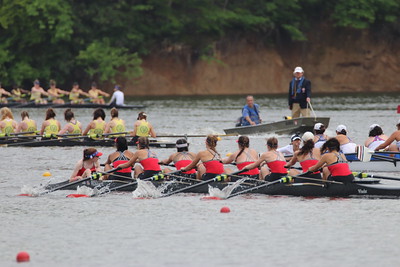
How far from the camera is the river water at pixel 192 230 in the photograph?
13914 millimetres

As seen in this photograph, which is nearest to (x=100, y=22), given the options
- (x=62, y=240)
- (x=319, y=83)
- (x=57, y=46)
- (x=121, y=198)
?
(x=57, y=46)

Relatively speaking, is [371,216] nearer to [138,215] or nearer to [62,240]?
[138,215]

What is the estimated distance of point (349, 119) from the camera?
1547 inches

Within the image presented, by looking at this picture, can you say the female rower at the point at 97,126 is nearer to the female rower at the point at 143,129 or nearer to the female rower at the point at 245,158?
the female rower at the point at 143,129

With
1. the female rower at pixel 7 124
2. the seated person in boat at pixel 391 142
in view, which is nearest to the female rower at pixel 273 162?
the seated person in boat at pixel 391 142

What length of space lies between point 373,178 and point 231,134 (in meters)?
11.2

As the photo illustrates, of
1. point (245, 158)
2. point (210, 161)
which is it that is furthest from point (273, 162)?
Result: point (210, 161)

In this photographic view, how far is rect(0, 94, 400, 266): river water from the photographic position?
1391 centimetres

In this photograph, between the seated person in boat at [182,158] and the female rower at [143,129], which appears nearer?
the seated person in boat at [182,158]

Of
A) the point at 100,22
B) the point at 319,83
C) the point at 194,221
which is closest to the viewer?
the point at 194,221

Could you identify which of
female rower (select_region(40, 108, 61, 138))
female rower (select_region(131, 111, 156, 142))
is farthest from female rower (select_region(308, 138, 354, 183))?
female rower (select_region(40, 108, 61, 138))

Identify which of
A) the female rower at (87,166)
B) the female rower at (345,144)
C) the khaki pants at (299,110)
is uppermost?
the khaki pants at (299,110)

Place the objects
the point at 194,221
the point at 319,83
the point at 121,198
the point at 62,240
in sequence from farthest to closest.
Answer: the point at 319,83
the point at 121,198
the point at 194,221
the point at 62,240

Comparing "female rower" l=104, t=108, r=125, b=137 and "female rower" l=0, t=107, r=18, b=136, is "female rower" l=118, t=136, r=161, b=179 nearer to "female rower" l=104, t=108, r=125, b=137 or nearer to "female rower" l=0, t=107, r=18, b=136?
"female rower" l=104, t=108, r=125, b=137
